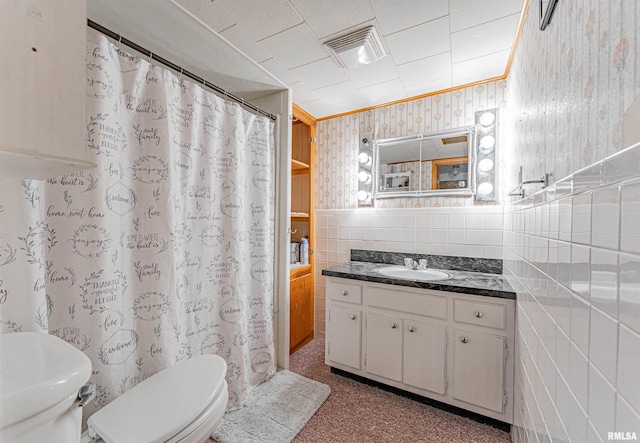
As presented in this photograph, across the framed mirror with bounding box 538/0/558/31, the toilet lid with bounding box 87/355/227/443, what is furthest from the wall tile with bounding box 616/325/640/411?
Answer: the toilet lid with bounding box 87/355/227/443

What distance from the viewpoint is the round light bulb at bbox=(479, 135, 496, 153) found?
1.93 metres

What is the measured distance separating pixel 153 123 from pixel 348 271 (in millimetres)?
1486

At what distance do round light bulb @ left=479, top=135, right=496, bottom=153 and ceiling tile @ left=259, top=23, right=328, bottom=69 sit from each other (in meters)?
1.30

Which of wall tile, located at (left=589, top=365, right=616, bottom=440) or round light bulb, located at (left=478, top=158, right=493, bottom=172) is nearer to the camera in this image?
wall tile, located at (left=589, top=365, right=616, bottom=440)

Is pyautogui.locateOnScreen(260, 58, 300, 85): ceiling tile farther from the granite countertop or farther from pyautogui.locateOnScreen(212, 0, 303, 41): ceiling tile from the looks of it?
the granite countertop

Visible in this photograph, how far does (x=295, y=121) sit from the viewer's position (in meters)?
2.55

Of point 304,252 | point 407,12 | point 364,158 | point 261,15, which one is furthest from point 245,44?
point 304,252

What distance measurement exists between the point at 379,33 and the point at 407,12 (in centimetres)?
18

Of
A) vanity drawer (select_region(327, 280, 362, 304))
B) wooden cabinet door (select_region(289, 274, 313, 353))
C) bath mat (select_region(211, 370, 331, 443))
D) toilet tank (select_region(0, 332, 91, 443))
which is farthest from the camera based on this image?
wooden cabinet door (select_region(289, 274, 313, 353))

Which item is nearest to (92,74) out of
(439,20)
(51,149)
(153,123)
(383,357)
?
(153,123)

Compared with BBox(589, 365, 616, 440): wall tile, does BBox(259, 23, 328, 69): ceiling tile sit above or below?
above

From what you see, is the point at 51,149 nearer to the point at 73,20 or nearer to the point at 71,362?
the point at 73,20

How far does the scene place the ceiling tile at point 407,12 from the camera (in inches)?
50.1
